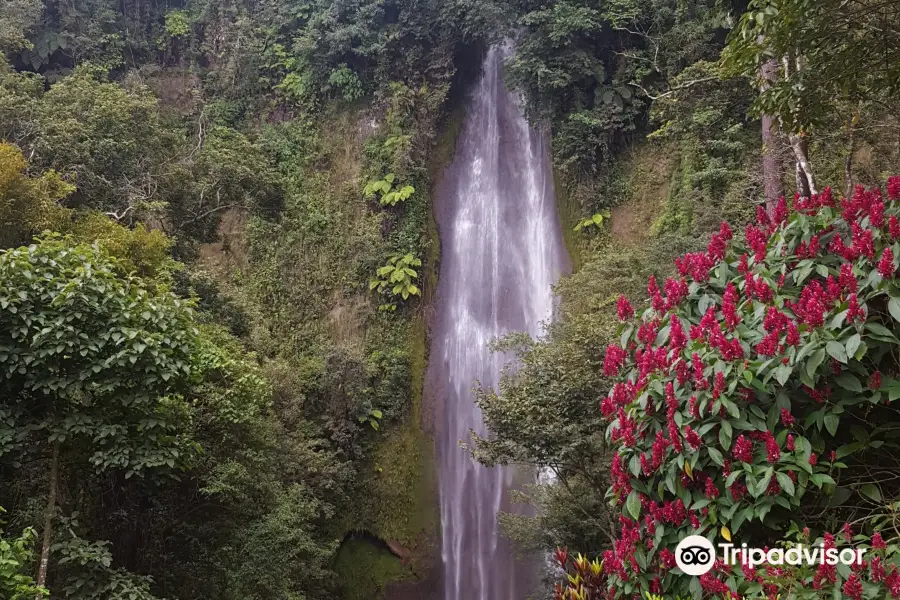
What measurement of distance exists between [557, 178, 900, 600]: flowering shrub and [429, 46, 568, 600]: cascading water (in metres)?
9.25

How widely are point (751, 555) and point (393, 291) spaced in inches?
502

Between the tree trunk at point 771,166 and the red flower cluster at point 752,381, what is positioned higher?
the tree trunk at point 771,166

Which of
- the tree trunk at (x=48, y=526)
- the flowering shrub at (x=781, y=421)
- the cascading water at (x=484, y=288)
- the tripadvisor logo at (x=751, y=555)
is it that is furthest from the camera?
the cascading water at (x=484, y=288)

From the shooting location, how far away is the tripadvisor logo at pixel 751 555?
112 inches

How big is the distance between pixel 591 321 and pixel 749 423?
17.8 ft

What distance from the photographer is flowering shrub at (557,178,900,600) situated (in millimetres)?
3045

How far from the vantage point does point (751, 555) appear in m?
3.29

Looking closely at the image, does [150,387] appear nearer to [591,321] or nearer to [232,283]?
[591,321]

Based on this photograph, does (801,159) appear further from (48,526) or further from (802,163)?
(48,526)

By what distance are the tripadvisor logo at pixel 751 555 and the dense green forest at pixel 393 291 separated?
8 cm

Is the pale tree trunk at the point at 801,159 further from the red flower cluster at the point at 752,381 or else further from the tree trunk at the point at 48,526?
the tree trunk at the point at 48,526

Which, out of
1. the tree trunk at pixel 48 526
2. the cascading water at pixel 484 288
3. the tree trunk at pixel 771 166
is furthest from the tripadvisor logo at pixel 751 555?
the cascading water at pixel 484 288

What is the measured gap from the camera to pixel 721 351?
3461mm

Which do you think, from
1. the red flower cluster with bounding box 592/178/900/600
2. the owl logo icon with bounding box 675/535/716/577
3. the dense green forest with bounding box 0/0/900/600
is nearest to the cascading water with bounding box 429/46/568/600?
the dense green forest with bounding box 0/0/900/600
